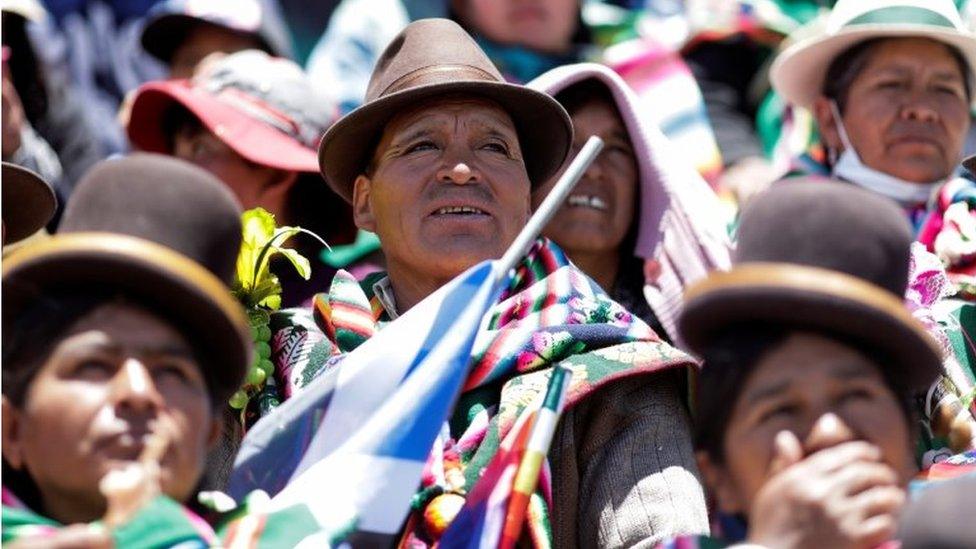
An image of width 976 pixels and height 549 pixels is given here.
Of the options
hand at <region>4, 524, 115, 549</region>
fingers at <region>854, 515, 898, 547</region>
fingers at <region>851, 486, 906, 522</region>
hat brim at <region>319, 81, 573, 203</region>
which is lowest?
hand at <region>4, 524, 115, 549</region>

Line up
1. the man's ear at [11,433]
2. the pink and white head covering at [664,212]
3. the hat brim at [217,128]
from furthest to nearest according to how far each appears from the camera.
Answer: the hat brim at [217,128] → the pink and white head covering at [664,212] → the man's ear at [11,433]

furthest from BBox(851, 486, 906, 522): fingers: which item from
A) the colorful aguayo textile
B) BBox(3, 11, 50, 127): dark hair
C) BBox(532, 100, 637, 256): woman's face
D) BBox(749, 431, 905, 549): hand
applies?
BBox(3, 11, 50, 127): dark hair

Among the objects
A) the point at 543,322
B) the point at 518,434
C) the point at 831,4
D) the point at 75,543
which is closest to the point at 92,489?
the point at 75,543

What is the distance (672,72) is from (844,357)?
4.42 meters

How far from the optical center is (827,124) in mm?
6871

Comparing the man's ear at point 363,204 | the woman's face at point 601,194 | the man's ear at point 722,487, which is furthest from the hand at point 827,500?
the woman's face at point 601,194

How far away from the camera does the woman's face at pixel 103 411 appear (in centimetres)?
385

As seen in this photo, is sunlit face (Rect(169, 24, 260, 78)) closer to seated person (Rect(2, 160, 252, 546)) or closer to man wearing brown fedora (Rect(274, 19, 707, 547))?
man wearing brown fedora (Rect(274, 19, 707, 547))

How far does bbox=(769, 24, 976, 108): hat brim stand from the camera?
Answer: 21.7 ft

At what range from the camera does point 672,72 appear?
8.19 m

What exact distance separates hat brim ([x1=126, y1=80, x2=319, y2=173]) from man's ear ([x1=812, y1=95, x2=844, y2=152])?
152 centimetres

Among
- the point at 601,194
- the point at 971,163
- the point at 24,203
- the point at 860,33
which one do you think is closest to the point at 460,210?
the point at 601,194

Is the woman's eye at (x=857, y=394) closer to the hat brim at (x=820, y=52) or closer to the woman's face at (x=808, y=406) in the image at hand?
the woman's face at (x=808, y=406)

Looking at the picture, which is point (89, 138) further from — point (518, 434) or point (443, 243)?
point (518, 434)
